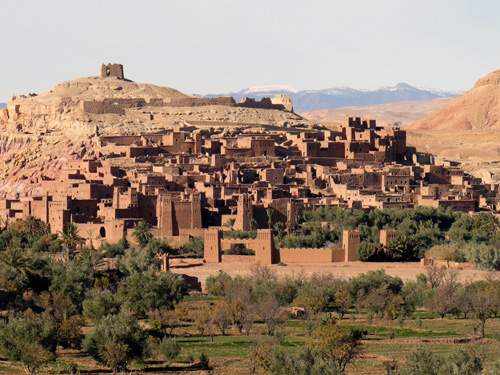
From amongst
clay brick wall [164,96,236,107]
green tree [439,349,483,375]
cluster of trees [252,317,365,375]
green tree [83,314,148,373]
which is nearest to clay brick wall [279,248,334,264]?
cluster of trees [252,317,365,375]

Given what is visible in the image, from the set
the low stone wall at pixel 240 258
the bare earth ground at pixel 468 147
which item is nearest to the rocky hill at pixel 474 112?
the bare earth ground at pixel 468 147

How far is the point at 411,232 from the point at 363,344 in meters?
17.8

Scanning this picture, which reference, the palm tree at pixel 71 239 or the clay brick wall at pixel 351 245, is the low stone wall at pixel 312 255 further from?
the palm tree at pixel 71 239

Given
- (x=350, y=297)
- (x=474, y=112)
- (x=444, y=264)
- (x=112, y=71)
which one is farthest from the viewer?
(x=474, y=112)

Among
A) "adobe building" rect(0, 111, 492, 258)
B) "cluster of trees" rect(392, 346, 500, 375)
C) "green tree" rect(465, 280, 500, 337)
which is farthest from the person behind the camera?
"adobe building" rect(0, 111, 492, 258)

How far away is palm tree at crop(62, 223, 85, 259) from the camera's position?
189 feet

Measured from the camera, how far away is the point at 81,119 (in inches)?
3162

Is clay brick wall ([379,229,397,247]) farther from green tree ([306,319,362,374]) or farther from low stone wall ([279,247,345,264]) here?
green tree ([306,319,362,374])

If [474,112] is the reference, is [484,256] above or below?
below

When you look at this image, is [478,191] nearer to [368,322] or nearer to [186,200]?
[186,200]

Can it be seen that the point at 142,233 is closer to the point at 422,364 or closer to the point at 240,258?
the point at 240,258

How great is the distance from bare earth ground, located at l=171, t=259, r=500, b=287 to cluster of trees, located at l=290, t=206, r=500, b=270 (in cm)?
67

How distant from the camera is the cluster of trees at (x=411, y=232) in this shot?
187ft

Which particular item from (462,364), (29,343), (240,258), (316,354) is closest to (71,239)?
(240,258)
